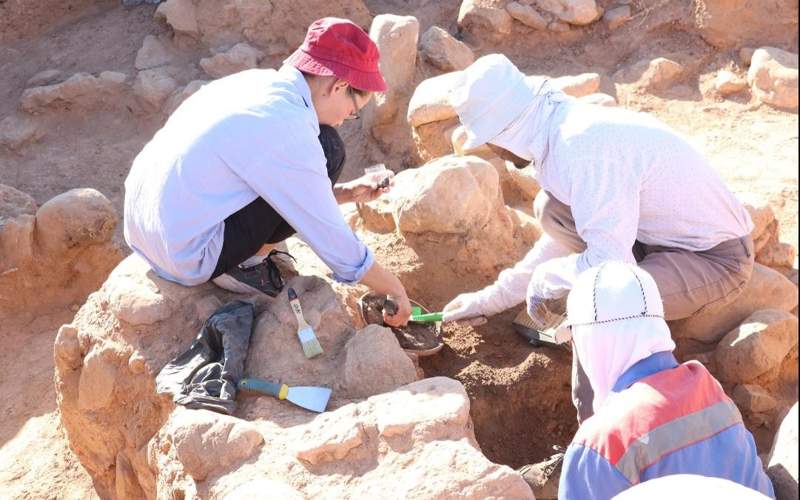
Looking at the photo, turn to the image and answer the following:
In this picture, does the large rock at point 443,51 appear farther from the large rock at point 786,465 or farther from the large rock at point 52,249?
the large rock at point 786,465

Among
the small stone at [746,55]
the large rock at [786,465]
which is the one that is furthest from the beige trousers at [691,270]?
the small stone at [746,55]

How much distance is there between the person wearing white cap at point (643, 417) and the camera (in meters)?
2.22

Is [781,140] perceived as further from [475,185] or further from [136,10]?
[136,10]

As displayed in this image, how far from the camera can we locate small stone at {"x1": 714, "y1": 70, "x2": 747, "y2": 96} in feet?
20.4

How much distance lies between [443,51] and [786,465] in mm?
4419

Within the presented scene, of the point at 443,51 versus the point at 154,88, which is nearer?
the point at 443,51

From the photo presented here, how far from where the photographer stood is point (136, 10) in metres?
7.57

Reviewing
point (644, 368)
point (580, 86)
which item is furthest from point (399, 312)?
point (580, 86)

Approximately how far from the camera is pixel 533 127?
3418mm

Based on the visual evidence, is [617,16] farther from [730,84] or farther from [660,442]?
[660,442]

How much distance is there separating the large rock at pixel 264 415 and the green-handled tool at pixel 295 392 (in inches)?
1.3

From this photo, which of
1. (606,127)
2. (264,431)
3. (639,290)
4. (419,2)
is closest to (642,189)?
(606,127)

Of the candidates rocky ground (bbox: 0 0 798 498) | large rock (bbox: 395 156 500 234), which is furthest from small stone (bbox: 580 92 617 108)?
large rock (bbox: 395 156 500 234)

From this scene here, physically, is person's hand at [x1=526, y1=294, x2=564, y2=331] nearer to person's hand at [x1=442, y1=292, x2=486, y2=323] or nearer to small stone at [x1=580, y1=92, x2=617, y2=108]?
person's hand at [x1=442, y1=292, x2=486, y2=323]
